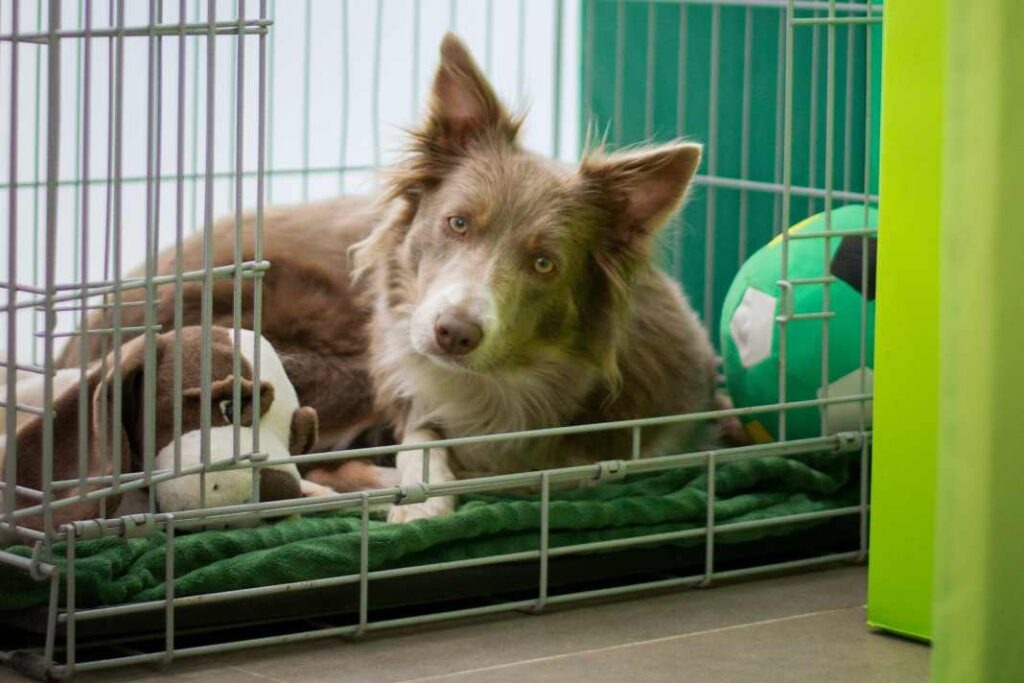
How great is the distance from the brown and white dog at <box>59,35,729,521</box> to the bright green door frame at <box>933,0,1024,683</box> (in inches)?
48.0

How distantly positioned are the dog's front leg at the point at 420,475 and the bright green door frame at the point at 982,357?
109 centimetres

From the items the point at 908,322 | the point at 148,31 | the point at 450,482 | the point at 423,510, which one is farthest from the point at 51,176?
the point at 908,322

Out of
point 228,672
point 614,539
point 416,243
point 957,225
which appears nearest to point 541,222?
point 416,243

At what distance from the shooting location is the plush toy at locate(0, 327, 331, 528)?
95.8 inches

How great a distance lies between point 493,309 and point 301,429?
1.32 feet

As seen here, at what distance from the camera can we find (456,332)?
2.78 m

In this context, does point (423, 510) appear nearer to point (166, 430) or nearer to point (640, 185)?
point (166, 430)

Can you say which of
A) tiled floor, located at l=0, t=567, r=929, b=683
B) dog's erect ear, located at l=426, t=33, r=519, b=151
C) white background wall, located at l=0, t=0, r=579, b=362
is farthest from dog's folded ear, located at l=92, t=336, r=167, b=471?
white background wall, located at l=0, t=0, r=579, b=362

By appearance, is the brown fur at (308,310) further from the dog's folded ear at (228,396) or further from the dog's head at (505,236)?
the dog's folded ear at (228,396)

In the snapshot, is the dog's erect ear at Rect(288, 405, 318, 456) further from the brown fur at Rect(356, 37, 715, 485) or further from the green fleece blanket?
the brown fur at Rect(356, 37, 715, 485)

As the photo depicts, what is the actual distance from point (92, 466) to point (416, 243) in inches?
32.9

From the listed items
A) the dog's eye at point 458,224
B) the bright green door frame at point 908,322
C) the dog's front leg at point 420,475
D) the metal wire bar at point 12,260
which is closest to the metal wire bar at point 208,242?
the metal wire bar at point 12,260

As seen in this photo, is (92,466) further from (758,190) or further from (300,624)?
(758,190)

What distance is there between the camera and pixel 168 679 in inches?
87.9
